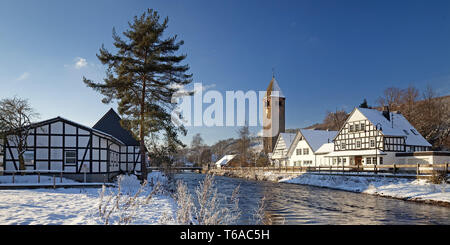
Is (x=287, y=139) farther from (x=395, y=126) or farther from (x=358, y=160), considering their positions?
(x=395, y=126)

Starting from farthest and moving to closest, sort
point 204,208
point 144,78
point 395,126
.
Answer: point 395,126 < point 144,78 < point 204,208

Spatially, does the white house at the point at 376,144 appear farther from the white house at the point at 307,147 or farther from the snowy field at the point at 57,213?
the snowy field at the point at 57,213

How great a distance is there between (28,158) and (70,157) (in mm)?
2816

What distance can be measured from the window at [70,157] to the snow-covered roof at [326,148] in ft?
113

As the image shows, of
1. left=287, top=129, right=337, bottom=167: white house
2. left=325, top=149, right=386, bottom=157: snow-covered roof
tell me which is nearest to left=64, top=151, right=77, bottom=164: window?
left=325, top=149, right=386, bottom=157: snow-covered roof

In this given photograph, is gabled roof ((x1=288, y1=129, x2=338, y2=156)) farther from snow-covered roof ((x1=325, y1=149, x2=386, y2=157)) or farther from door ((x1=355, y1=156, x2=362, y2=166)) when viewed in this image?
door ((x1=355, y1=156, x2=362, y2=166))

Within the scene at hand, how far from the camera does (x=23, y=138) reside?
22.7 metres

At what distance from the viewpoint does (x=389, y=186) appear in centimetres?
2477

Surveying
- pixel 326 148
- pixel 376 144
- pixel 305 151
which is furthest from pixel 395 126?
pixel 305 151

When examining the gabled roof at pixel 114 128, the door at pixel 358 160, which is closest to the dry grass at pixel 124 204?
the gabled roof at pixel 114 128

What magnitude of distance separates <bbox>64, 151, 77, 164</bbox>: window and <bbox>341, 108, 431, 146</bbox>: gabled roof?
33382 mm

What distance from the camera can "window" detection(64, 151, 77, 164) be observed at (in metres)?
23.9
